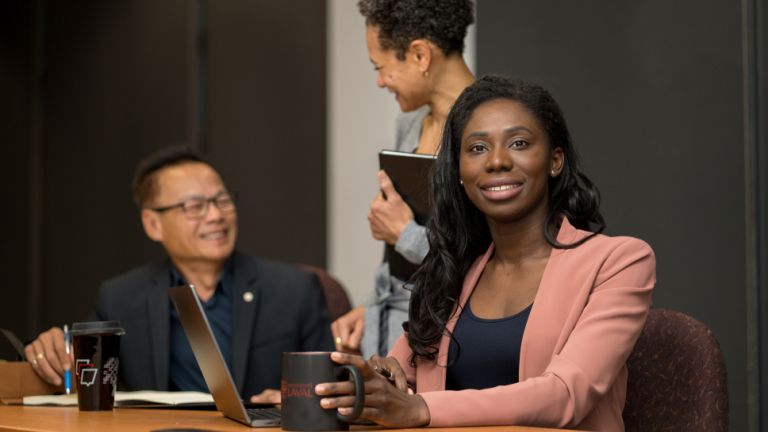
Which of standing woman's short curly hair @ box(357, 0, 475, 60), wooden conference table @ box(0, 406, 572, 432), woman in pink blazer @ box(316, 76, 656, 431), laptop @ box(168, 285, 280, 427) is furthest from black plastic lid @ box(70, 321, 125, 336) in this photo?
standing woman's short curly hair @ box(357, 0, 475, 60)

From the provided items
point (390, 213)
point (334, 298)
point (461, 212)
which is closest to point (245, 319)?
point (334, 298)

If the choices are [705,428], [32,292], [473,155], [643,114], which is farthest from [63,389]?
[32,292]

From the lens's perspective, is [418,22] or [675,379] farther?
[418,22]

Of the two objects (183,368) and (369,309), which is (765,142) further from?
(183,368)

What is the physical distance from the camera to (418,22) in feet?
9.58

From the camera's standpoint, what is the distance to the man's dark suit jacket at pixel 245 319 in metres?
3.40

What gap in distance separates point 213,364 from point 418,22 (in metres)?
1.24

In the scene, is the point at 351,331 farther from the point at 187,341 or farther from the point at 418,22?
the point at 418,22

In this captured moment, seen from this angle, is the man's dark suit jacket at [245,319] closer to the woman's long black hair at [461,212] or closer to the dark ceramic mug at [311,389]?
the woman's long black hair at [461,212]

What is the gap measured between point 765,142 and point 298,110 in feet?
9.36

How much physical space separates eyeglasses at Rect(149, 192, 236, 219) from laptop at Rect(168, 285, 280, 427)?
1.46 meters

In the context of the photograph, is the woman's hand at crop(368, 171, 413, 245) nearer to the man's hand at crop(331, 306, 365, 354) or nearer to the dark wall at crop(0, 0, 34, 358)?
the man's hand at crop(331, 306, 365, 354)

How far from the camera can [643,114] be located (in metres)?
3.37

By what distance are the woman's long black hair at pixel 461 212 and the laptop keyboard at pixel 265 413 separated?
346mm
